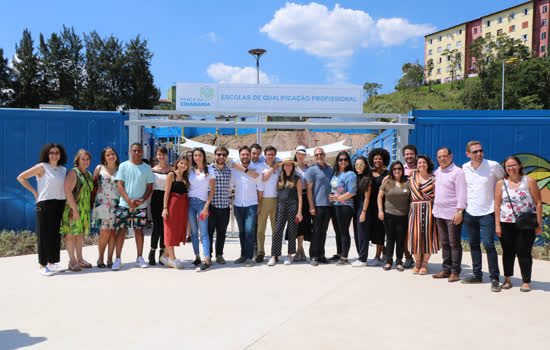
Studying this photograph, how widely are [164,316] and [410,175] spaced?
3.77m

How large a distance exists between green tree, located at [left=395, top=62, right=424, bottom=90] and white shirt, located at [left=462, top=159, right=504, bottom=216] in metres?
67.7

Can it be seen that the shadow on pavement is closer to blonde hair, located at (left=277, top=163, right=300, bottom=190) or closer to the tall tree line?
blonde hair, located at (left=277, top=163, right=300, bottom=190)

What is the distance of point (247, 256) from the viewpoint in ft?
19.1

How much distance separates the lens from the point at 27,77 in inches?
1348

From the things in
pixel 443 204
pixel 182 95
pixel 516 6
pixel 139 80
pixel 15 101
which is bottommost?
pixel 443 204

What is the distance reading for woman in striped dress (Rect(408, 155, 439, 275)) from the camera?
5160 millimetres

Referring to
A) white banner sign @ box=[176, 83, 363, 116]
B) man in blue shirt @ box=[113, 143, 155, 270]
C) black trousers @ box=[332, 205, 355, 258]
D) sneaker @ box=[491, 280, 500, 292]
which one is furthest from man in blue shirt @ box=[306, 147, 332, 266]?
white banner sign @ box=[176, 83, 363, 116]

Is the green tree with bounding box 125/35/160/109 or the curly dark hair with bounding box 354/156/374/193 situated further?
the green tree with bounding box 125/35/160/109

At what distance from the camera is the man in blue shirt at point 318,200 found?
18.8 ft

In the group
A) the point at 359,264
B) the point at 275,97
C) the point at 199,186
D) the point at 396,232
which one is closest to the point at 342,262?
the point at 359,264

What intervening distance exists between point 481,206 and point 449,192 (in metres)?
0.40

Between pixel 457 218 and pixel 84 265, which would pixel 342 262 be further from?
pixel 84 265

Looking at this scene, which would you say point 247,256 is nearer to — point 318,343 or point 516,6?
point 318,343

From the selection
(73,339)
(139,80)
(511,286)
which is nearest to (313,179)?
(511,286)
